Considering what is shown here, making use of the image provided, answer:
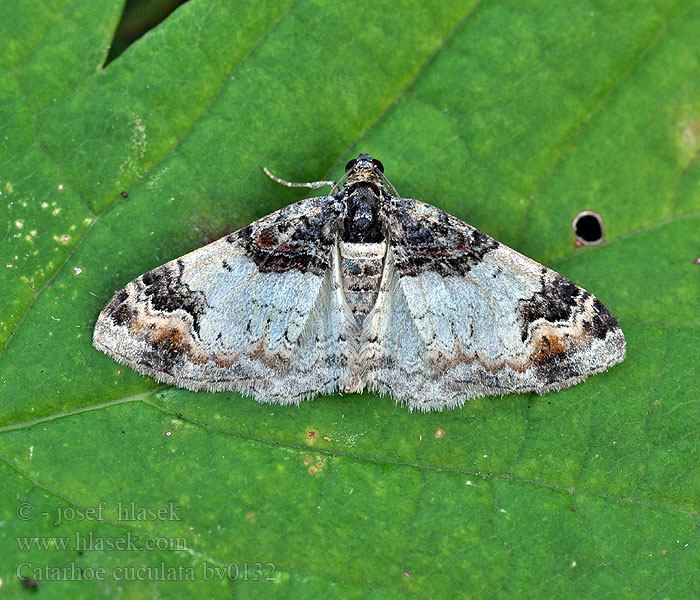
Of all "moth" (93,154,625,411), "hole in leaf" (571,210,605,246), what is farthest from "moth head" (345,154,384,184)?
"hole in leaf" (571,210,605,246)

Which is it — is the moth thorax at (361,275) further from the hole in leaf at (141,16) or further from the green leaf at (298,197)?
the hole in leaf at (141,16)

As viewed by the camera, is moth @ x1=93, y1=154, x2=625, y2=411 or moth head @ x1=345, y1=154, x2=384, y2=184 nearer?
moth @ x1=93, y1=154, x2=625, y2=411

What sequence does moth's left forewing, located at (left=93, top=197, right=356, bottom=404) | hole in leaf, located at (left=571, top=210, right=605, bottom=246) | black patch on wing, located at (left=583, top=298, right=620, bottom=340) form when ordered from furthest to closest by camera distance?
hole in leaf, located at (left=571, top=210, right=605, bottom=246) < black patch on wing, located at (left=583, top=298, right=620, bottom=340) < moth's left forewing, located at (left=93, top=197, right=356, bottom=404)

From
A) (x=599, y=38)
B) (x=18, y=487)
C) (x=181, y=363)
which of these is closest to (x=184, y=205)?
(x=181, y=363)

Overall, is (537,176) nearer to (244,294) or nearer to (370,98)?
(370,98)

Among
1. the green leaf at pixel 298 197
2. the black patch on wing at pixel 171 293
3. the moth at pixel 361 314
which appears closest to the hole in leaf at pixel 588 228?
the green leaf at pixel 298 197

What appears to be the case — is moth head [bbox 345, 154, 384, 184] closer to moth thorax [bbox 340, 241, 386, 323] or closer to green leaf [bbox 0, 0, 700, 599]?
green leaf [bbox 0, 0, 700, 599]

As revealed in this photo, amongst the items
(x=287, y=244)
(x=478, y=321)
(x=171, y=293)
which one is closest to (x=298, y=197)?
(x=287, y=244)

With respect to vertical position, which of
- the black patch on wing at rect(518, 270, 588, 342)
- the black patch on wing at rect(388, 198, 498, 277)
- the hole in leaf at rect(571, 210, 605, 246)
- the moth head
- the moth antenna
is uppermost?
the moth head
